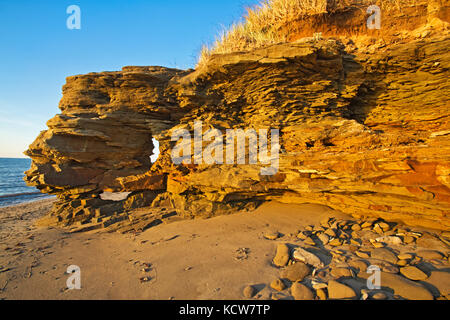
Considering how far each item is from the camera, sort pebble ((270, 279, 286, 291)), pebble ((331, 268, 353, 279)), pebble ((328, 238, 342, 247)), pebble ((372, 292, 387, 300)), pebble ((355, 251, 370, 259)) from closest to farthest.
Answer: pebble ((372, 292, 387, 300)) → pebble ((270, 279, 286, 291)) → pebble ((331, 268, 353, 279)) → pebble ((355, 251, 370, 259)) → pebble ((328, 238, 342, 247))

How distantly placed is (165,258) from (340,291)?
11.5 ft

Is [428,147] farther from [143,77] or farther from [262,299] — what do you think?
[143,77]

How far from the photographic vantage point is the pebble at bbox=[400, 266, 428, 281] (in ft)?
9.27

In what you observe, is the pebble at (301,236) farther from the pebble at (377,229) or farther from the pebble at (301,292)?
the pebble at (301,292)

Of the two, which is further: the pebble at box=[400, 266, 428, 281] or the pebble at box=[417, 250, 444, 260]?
the pebble at box=[417, 250, 444, 260]

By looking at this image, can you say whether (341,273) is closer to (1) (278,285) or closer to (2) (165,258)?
(1) (278,285)

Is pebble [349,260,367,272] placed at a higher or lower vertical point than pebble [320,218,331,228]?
lower

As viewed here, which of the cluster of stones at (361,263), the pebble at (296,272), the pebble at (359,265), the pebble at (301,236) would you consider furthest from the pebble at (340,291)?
the pebble at (301,236)

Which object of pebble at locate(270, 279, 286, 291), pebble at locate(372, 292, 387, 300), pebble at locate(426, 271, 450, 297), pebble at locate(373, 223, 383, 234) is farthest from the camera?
pebble at locate(373, 223, 383, 234)

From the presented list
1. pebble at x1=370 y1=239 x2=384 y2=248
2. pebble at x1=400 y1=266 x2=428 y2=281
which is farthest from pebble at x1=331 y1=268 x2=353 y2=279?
pebble at x1=370 y1=239 x2=384 y2=248

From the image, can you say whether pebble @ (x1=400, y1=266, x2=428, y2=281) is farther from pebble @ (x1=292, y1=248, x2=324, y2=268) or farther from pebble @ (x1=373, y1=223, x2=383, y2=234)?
pebble @ (x1=373, y1=223, x2=383, y2=234)

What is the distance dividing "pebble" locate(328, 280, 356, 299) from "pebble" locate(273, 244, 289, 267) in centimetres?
94

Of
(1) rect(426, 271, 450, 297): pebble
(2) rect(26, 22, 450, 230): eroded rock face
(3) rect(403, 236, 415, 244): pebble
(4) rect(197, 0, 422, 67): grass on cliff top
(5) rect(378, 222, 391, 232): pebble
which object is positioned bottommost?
(1) rect(426, 271, 450, 297): pebble

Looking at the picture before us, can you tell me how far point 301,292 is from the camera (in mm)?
2727
